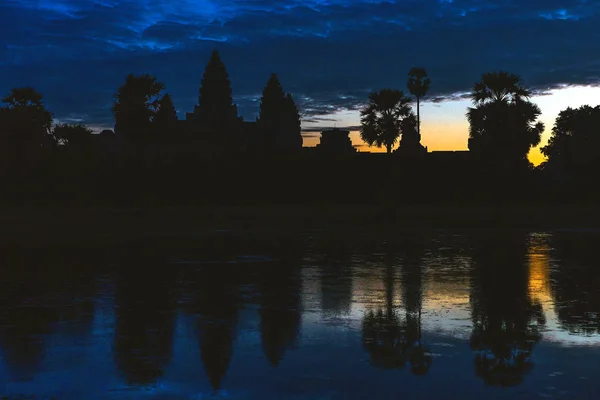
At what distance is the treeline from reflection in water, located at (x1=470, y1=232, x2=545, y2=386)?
1386 inches

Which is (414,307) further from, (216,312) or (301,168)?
(301,168)

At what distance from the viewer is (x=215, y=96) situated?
10119cm

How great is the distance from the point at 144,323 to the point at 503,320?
472 cm

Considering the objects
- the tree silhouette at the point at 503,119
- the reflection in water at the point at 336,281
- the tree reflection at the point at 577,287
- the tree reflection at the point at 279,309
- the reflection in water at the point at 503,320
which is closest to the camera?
the reflection in water at the point at 503,320

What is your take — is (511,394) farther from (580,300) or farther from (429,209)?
(429,209)

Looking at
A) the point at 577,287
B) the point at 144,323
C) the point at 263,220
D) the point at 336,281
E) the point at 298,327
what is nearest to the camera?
the point at 298,327

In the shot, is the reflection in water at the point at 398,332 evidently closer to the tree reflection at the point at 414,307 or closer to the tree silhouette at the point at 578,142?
the tree reflection at the point at 414,307

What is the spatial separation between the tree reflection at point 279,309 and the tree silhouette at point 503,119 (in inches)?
1487

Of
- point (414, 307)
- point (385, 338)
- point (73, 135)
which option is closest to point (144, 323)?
point (385, 338)

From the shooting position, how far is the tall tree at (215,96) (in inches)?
3905

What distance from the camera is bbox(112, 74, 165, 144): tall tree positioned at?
57969mm

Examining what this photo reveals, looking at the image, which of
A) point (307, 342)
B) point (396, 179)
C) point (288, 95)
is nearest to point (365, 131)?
point (396, 179)

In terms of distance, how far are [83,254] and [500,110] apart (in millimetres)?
38019

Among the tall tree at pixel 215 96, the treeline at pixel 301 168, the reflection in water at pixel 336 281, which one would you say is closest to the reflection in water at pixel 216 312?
the reflection in water at pixel 336 281
